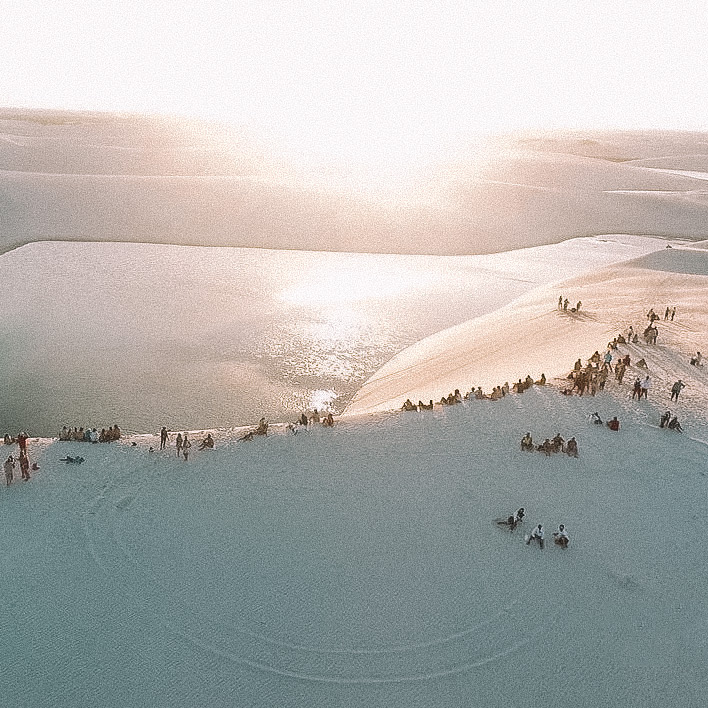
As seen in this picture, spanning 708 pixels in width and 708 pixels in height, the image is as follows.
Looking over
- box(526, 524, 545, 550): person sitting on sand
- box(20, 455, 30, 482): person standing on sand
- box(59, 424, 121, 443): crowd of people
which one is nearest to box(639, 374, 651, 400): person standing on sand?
box(526, 524, 545, 550): person sitting on sand

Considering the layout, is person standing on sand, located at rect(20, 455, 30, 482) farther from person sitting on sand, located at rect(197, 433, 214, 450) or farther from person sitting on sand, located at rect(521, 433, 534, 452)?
person sitting on sand, located at rect(521, 433, 534, 452)

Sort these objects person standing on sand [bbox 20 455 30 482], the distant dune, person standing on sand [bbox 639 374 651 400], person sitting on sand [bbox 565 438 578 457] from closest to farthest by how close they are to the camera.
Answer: person standing on sand [bbox 20 455 30 482] → person sitting on sand [bbox 565 438 578 457] → person standing on sand [bbox 639 374 651 400] → the distant dune

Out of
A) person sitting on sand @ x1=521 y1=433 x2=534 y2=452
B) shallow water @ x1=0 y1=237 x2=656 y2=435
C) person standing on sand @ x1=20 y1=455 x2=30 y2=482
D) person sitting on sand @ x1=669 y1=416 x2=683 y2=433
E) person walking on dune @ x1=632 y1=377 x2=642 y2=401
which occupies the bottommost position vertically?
shallow water @ x1=0 y1=237 x2=656 y2=435

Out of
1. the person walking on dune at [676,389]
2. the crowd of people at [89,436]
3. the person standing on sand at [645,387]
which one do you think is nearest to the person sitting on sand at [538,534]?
Answer: the person standing on sand at [645,387]

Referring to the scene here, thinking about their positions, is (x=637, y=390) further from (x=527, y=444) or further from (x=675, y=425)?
(x=527, y=444)

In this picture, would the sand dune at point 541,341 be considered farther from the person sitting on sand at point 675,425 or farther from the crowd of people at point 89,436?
the crowd of people at point 89,436

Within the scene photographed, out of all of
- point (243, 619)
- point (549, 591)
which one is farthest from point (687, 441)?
point (243, 619)
